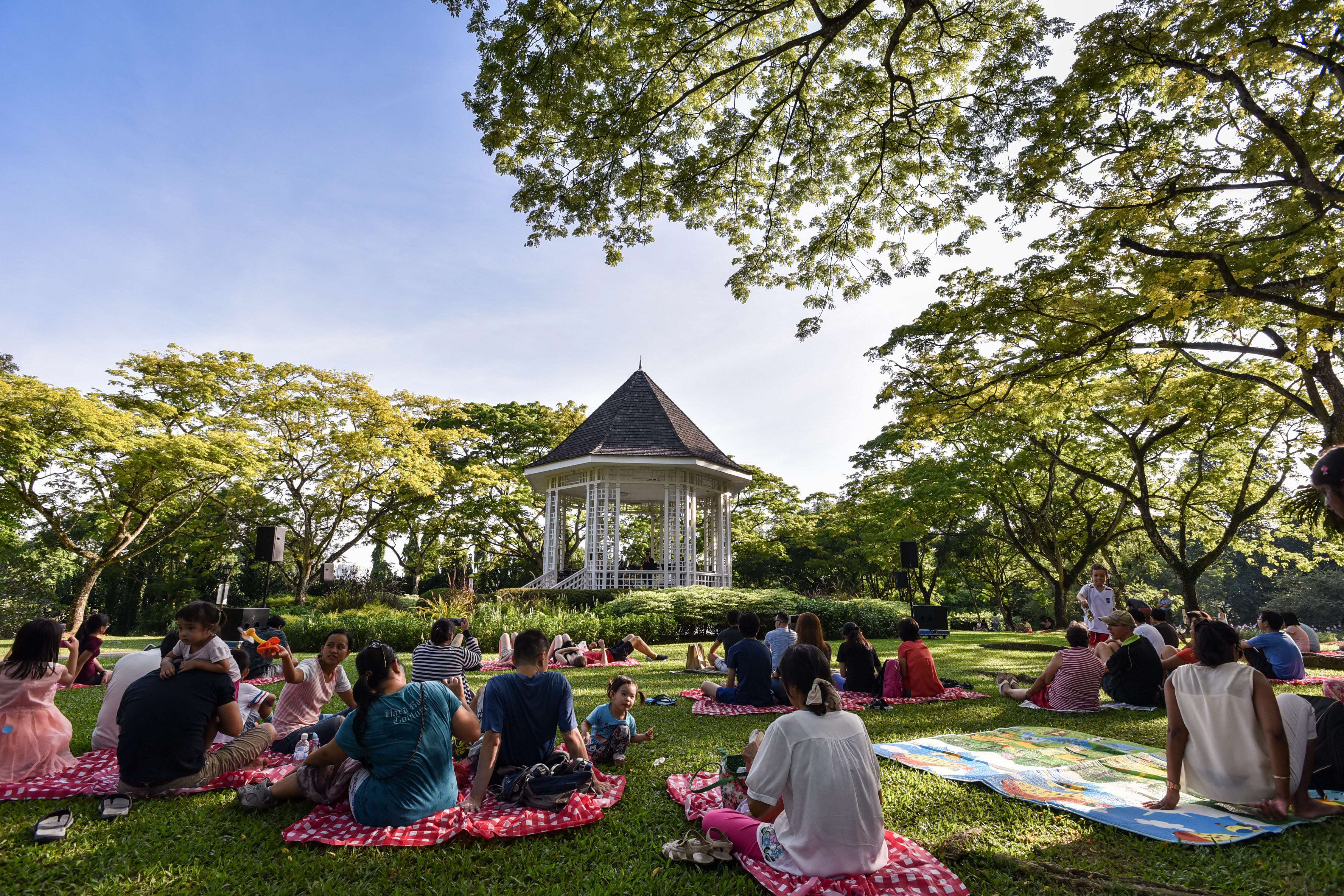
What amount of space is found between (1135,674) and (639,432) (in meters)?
13.7

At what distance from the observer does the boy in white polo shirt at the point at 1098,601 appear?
8.99 m

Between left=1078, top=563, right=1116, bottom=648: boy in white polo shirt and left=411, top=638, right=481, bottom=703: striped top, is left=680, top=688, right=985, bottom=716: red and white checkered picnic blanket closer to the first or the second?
left=411, top=638, right=481, bottom=703: striped top

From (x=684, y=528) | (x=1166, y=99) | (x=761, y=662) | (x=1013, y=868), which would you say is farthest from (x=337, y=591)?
(x=1166, y=99)

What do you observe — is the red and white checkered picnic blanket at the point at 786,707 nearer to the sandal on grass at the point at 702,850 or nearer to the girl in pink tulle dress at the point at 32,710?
the sandal on grass at the point at 702,850

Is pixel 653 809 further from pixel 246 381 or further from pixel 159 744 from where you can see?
pixel 246 381

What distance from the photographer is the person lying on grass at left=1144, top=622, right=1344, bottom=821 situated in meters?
3.38

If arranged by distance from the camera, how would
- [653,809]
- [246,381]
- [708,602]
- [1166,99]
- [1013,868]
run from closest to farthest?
[1013,868] → [653,809] → [1166,99] → [708,602] → [246,381]

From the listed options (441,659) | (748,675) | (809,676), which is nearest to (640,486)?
(748,675)

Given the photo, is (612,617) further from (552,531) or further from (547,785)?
(547,785)

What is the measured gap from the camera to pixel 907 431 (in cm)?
1565

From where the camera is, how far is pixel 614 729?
471 centimetres

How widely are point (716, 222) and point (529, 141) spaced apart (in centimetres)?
260

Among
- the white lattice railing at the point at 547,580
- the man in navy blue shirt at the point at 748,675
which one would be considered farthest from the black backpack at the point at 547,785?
the white lattice railing at the point at 547,580

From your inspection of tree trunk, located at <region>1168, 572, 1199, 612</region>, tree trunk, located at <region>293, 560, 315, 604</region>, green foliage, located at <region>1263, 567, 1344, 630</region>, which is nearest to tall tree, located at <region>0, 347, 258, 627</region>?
tree trunk, located at <region>293, 560, 315, 604</region>
